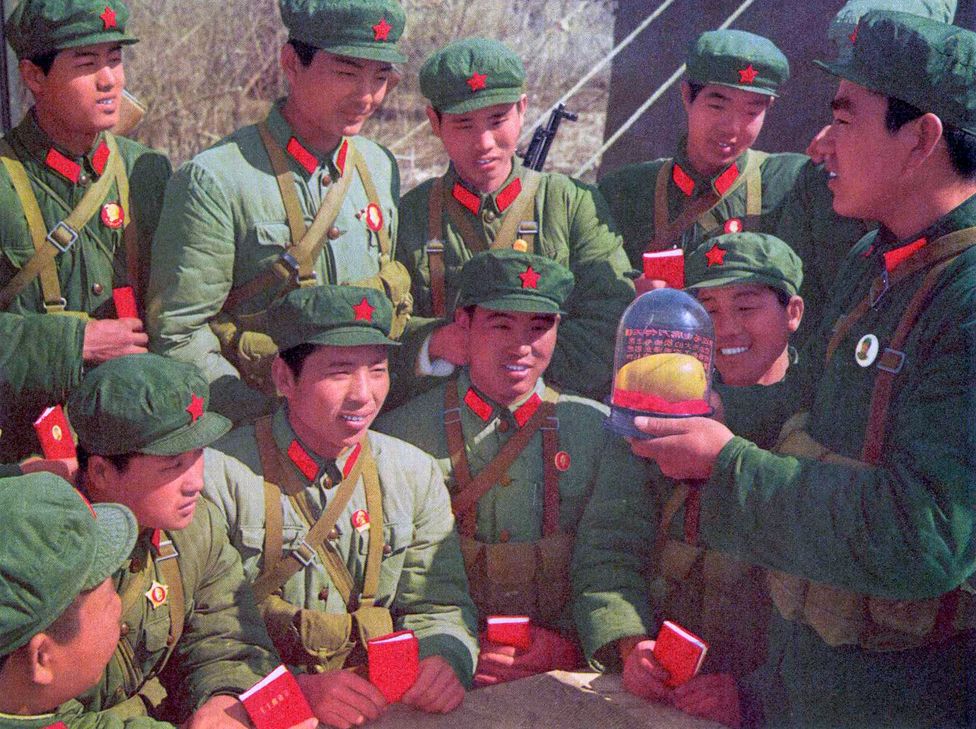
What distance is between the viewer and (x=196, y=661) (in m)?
4.08

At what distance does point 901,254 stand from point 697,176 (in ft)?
7.90

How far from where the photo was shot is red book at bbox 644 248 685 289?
4840mm

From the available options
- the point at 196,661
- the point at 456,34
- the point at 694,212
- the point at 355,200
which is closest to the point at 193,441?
the point at 196,661

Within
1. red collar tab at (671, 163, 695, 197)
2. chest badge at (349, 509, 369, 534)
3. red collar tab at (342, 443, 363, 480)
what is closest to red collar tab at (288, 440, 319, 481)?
red collar tab at (342, 443, 363, 480)

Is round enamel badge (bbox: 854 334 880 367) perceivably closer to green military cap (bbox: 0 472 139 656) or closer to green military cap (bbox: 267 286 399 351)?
green military cap (bbox: 267 286 399 351)

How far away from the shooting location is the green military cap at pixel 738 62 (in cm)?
541

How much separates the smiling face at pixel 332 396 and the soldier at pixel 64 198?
31.9 inches

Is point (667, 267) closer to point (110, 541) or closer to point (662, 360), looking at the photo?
point (662, 360)

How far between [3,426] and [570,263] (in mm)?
2578

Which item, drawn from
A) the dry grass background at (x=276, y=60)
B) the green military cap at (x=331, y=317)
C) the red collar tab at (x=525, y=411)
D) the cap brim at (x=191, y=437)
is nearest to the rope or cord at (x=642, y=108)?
the dry grass background at (x=276, y=60)

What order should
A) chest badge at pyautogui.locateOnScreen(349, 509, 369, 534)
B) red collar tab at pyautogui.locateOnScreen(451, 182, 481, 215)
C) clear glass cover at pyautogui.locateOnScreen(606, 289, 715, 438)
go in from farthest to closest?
1. red collar tab at pyautogui.locateOnScreen(451, 182, 481, 215)
2. chest badge at pyautogui.locateOnScreen(349, 509, 369, 534)
3. clear glass cover at pyautogui.locateOnScreen(606, 289, 715, 438)

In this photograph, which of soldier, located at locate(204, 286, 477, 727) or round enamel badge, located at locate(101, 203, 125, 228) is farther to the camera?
round enamel badge, located at locate(101, 203, 125, 228)

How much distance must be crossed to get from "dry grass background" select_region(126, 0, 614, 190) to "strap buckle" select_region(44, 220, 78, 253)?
11.6 feet

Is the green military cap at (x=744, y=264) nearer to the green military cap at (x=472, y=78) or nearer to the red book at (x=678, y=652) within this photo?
the green military cap at (x=472, y=78)
